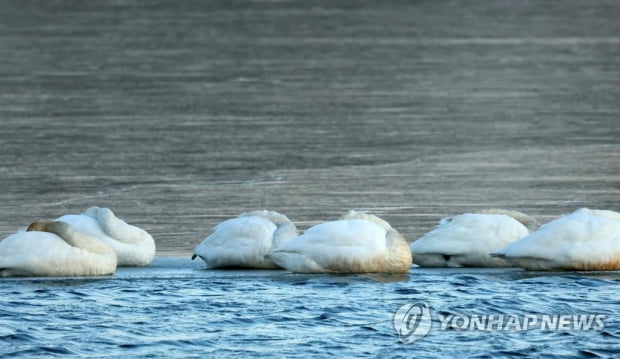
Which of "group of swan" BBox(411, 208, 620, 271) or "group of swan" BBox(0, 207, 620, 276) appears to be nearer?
"group of swan" BBox(0, 207, 620, 276)

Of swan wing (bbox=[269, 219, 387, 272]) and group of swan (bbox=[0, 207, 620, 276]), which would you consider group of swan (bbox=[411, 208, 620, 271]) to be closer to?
group of swan (bbox=[0, 207, 620, 276])

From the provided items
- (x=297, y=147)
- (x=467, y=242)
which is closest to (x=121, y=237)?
(x=467, y=242)

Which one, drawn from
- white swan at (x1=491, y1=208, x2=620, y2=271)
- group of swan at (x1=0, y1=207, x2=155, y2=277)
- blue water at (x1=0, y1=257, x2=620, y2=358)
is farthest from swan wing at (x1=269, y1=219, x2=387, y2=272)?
group of swan at (x1=0, y1=207, x2=155, y2=277)

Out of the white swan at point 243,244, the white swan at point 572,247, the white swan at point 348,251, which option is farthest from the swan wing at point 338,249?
the white swan at point 572,247

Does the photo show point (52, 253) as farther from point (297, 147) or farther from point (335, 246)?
point (297, 147)

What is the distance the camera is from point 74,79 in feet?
89.0

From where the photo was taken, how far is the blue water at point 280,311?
9.12 meters

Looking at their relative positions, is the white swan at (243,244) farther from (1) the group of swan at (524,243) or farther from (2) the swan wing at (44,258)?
(1) the group of swan at (524,243)

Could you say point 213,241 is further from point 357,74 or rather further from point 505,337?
point 357,74

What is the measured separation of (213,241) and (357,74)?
1634cm

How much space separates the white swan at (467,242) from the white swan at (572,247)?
378mm

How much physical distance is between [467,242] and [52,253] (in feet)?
10.5

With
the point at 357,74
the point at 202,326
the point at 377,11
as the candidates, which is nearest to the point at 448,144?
the point at 357,74

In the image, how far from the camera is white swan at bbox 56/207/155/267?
12273 millimetres
